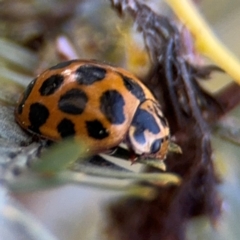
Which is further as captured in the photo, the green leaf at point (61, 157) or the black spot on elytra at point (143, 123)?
the black spot on elytra at point (143, 123)

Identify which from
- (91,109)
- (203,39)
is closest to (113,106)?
(91,109)

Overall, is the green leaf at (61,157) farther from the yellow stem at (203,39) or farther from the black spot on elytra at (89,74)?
the yellow stem at (203,39)

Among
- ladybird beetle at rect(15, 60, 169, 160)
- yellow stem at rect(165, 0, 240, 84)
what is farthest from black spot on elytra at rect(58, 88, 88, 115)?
yellow stem at rect(165, 0, 240, 84)

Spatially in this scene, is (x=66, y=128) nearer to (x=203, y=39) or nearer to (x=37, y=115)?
(x=37, y=115)

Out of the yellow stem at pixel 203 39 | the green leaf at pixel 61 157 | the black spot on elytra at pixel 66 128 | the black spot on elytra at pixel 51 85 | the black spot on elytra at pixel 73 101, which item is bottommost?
the yellow stem at pixel 203 39

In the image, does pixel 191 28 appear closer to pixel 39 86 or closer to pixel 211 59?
pixel 211 59

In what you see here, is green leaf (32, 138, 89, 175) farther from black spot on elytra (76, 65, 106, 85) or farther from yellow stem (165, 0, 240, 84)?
yellow stem (165, 0, 240, 84)

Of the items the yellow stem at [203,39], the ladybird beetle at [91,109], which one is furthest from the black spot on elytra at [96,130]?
the yellow stem at [203,39]

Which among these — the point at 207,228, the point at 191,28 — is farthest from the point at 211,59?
the point at 207,228
